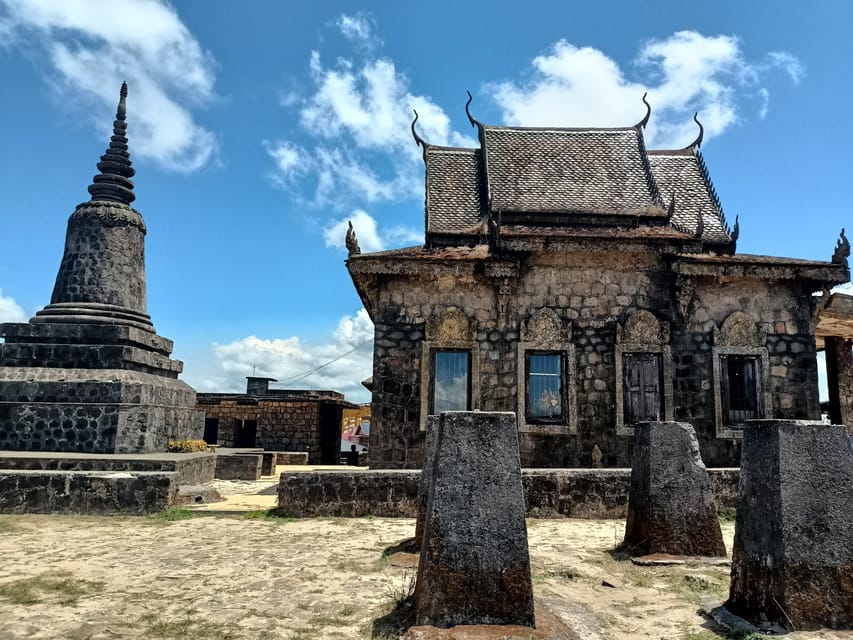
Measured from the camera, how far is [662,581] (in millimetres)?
5102

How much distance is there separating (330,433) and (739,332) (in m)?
16.7

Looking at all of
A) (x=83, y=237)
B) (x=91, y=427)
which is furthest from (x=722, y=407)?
(x=83, y=237)

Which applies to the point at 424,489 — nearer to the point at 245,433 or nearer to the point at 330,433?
the point at 330,433

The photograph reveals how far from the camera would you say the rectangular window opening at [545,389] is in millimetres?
11219

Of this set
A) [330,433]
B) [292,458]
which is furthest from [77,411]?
[330,433]

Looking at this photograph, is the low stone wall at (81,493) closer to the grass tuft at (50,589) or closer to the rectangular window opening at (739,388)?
the grass tuft at (50,589)

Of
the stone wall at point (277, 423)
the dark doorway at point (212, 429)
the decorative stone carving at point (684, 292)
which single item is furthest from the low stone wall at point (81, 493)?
the dark doorway at point (212, 429)

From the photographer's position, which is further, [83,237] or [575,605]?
[83,237]

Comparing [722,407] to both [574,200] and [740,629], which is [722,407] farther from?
[740,629]

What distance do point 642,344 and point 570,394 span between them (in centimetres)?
179

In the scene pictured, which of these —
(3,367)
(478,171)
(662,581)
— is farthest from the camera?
(478,171)

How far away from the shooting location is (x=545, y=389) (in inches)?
445

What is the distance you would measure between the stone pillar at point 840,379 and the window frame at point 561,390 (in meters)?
11.3

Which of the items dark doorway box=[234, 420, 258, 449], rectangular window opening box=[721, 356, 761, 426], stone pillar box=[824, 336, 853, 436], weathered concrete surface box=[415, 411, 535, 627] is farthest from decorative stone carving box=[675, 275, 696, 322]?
dark doorway box=[234, 420, 258, 449]
